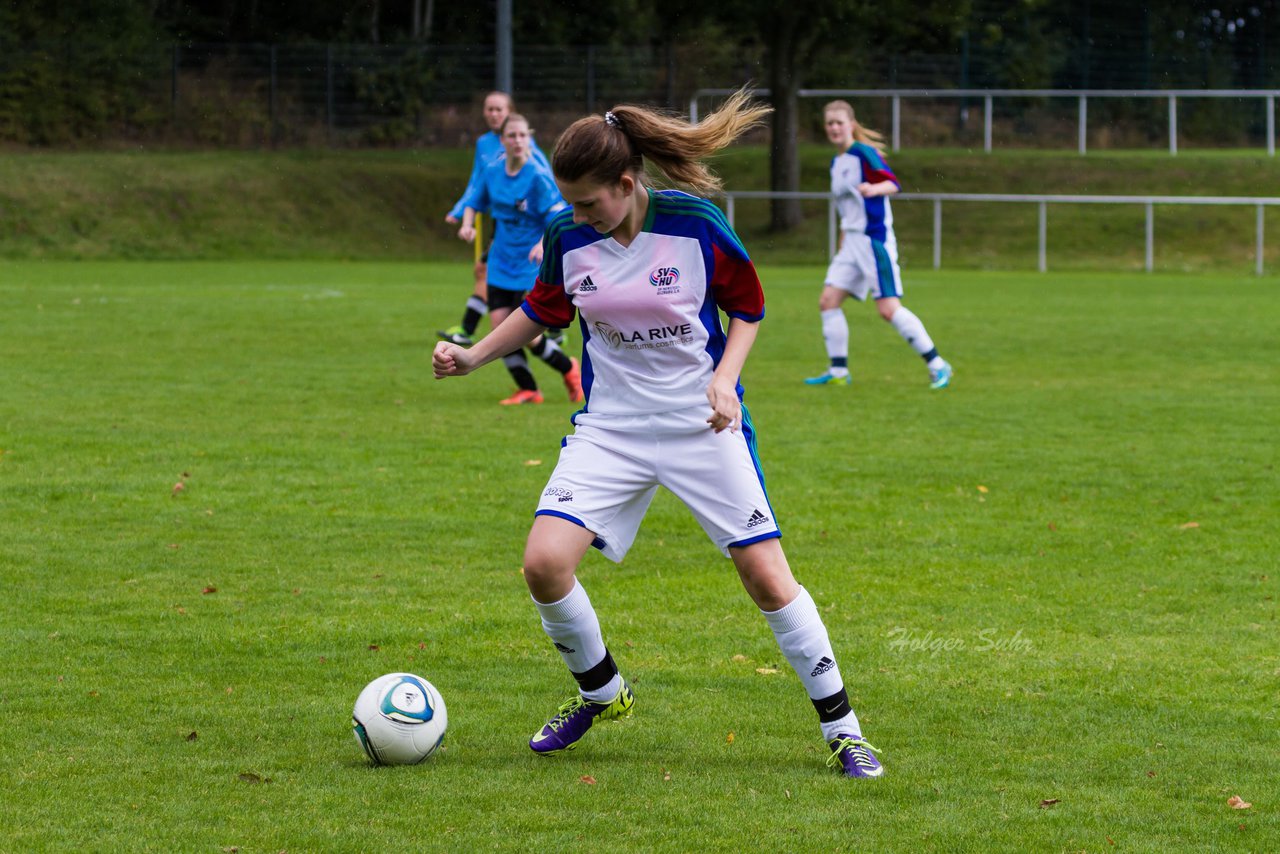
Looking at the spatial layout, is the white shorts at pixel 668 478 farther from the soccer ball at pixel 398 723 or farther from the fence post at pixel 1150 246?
the fence post at pixel 1150 246

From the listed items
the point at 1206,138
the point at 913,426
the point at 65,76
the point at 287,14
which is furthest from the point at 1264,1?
the point at 913,426

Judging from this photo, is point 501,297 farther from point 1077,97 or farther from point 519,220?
point 1077,97

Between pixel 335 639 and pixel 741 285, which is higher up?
pixel 741 285

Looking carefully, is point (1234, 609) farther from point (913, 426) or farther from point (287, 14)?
point (287, 14)

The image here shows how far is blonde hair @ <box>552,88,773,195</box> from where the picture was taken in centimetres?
427

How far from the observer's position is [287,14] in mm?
42375

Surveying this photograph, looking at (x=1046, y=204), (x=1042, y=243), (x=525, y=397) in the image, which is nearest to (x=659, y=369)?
(x=525, y=397)

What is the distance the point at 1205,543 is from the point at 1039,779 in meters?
3.45

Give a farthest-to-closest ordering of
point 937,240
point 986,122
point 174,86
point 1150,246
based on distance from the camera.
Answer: point 986,122, point 174,86, point 937,240, point 1150,246

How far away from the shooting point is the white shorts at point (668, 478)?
4.52m

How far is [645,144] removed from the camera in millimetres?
4395

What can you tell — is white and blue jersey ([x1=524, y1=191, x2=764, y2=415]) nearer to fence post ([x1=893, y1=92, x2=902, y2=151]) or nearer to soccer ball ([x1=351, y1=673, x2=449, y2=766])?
soccer ball ([x1=351, y1=673, x2=449, y2=766])

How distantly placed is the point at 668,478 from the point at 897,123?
1411 inches

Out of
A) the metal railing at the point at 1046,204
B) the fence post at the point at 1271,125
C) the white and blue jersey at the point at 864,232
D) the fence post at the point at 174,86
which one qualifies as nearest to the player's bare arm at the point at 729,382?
the white and blue jersey at the point at 864,232
